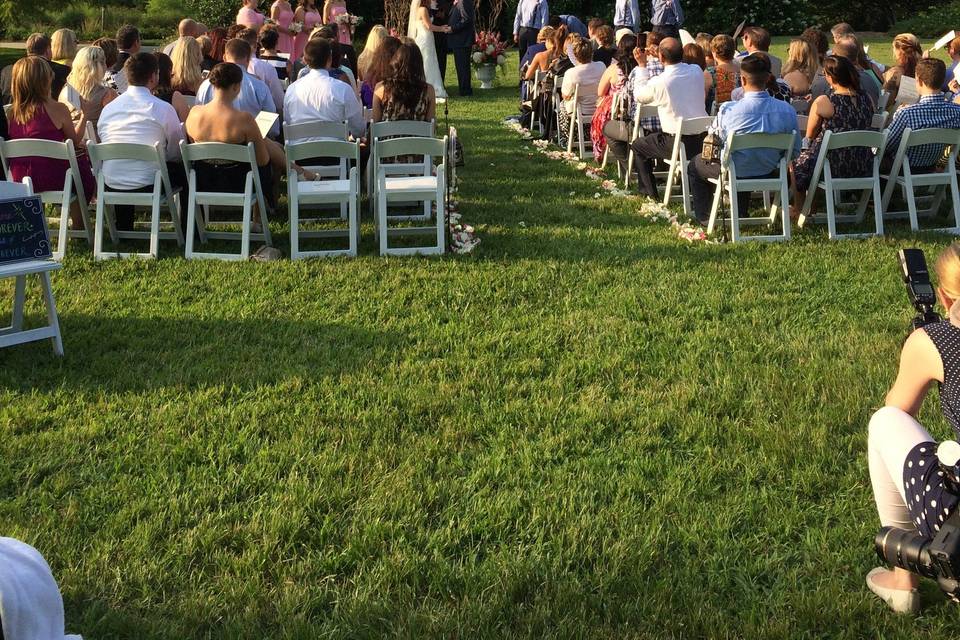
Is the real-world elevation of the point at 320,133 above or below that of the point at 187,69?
below

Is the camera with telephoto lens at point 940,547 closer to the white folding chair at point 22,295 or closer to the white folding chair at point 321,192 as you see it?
the white folding chair at point 22,295

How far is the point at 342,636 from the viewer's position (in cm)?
310

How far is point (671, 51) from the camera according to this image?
29.1 ft

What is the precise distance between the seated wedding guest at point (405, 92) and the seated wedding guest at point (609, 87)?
2.40 meters

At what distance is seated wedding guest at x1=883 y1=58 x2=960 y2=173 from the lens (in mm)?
7883

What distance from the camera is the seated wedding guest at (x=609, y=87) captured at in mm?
10562

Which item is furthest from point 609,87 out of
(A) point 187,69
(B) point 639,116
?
(A) point 187,69

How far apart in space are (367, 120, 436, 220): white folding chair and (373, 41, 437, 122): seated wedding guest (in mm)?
164

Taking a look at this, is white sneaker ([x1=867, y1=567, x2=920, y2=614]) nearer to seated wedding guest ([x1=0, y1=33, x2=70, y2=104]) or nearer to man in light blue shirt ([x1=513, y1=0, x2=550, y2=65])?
seated wedding guest ([x1=0, y1=33, x2=70, y2=104])

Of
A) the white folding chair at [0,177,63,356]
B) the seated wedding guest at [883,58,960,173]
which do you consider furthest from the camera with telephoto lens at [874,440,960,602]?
the seated wedding guest at [883,58,960,173]

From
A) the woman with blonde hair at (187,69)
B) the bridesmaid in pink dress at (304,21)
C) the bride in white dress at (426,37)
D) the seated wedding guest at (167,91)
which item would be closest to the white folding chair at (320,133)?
the seated wedding guest at (167,91)

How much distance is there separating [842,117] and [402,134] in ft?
12.3

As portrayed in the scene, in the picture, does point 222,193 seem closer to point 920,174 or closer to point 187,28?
point 187,28

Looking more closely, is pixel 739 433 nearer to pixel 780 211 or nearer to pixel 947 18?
pixel 780 211
